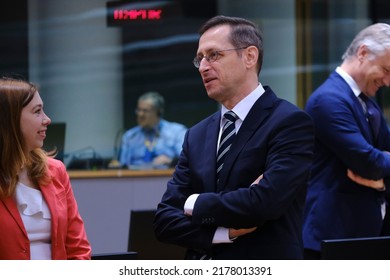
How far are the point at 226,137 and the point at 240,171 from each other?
175mm

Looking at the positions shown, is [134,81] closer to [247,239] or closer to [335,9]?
[335,9]

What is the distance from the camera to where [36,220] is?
337 centimetres

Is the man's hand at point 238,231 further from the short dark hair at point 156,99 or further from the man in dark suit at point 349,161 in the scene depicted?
the short dark hair at point 156,99

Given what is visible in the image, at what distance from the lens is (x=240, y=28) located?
3.50 meters

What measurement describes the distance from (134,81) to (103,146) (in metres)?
0.68

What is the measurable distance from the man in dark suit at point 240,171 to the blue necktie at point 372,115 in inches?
38.0

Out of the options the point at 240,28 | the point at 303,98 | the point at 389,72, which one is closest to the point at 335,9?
the point at 303,98

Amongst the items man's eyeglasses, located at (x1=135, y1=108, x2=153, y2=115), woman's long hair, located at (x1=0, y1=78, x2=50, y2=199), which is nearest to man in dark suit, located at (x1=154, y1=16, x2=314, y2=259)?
woman's long hair, located at (x1=0, y1=78, x2=50, y2=199)

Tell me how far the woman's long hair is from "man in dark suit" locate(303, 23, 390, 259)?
1426mm

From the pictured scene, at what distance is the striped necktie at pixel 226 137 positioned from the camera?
3.37 metres

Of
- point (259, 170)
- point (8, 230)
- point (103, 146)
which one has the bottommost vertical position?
point (103, 146)

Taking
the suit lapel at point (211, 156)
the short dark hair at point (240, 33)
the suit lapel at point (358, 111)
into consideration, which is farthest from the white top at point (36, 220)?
the suit lapel at point (358, 111)

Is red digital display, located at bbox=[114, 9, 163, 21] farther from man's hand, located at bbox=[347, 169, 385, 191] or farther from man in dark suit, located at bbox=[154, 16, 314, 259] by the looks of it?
man in dark suit, located at bbox=[154, 16, 314, 259]

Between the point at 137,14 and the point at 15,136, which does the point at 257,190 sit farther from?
the point at 137,14
